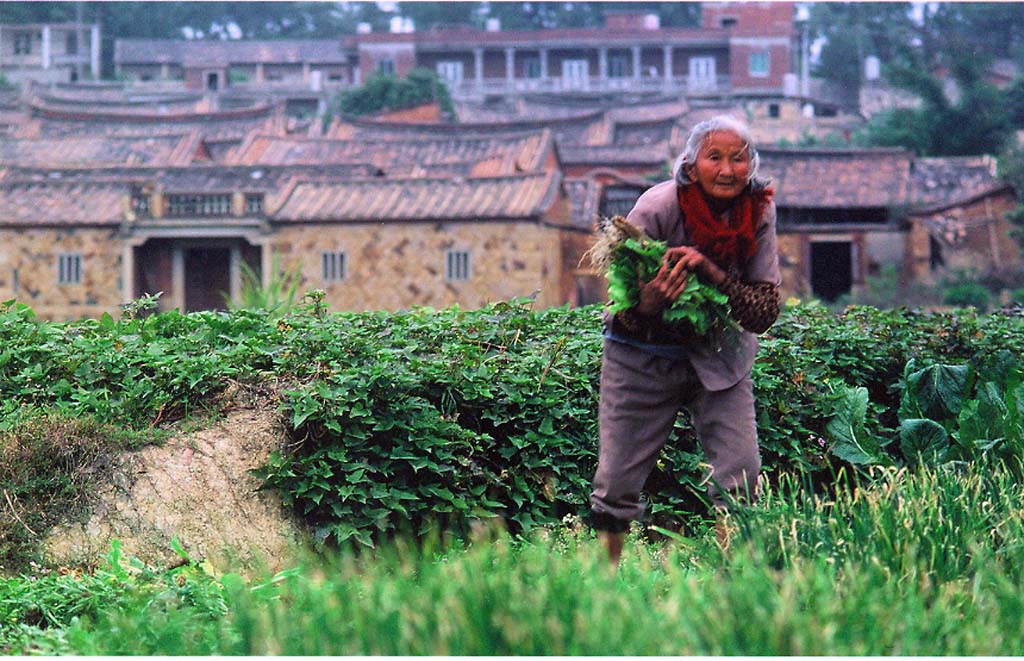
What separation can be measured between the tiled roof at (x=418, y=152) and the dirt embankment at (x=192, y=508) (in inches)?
891

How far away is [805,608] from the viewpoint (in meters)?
3.06

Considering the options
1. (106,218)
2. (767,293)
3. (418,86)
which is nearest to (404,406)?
(767,293)

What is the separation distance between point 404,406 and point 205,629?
1897mm

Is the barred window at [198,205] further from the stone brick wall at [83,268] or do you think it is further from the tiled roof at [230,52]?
the tiled roof at [230,52]

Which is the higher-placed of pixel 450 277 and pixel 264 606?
pixel 450 277

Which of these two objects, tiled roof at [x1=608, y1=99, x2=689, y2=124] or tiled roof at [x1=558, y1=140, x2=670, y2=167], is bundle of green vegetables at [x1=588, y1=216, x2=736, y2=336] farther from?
tiled roof at [x1=608, y1=99, x2=689, y2=124]

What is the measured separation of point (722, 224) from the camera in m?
4.12

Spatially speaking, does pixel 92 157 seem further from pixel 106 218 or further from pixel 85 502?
pixel 85 502

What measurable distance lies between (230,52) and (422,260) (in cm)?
4190

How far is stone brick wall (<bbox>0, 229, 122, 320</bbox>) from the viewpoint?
24.5 metres

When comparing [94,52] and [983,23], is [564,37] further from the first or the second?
[94,52]

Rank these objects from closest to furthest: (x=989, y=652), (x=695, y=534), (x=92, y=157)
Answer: (x=989, y=652)
(x=695, y=534)
(x=92, y=157)

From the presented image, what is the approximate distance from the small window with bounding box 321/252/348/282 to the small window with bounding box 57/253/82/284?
4.67 m

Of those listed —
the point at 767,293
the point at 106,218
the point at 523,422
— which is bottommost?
the point at 523,422
